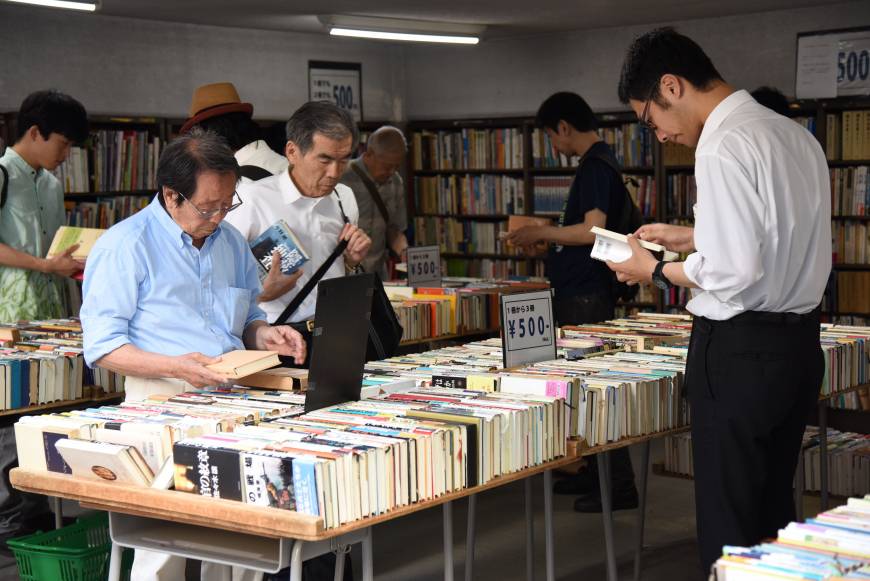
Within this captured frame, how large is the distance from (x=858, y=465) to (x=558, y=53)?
5.25 meters

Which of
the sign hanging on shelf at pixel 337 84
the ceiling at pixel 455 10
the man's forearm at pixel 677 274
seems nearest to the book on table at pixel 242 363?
the man's forearm at pixel 677 274

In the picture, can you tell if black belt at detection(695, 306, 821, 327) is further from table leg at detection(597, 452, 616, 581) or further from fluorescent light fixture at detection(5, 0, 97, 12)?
fluorescent light fixture at detection(5, 0, 97, 12)

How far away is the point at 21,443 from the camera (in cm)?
301

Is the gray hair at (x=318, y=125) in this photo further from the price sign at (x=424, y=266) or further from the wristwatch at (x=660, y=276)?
the price sign at (x=424, y=266)

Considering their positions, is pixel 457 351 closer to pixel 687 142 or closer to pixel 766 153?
pixel 687 142

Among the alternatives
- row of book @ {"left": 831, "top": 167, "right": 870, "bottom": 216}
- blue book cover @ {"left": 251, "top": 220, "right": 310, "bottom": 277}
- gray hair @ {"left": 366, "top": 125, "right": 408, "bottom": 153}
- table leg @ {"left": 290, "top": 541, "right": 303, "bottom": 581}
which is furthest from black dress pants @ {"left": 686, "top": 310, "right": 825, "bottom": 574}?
row of book @ {"left": 831, "top": 167, "right": 870, "bottom": 216}

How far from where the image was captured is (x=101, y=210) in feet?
27.3

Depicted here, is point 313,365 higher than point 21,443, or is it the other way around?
point 313,365

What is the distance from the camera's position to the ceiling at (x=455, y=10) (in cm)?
777

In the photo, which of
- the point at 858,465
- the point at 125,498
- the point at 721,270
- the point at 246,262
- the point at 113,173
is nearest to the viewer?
the point at 125,498

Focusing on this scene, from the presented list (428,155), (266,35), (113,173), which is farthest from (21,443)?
(428,155)

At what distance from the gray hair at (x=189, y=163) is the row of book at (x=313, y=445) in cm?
62

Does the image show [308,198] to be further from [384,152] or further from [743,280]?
[384,152]

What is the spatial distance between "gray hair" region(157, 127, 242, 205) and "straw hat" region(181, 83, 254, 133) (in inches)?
50.8
